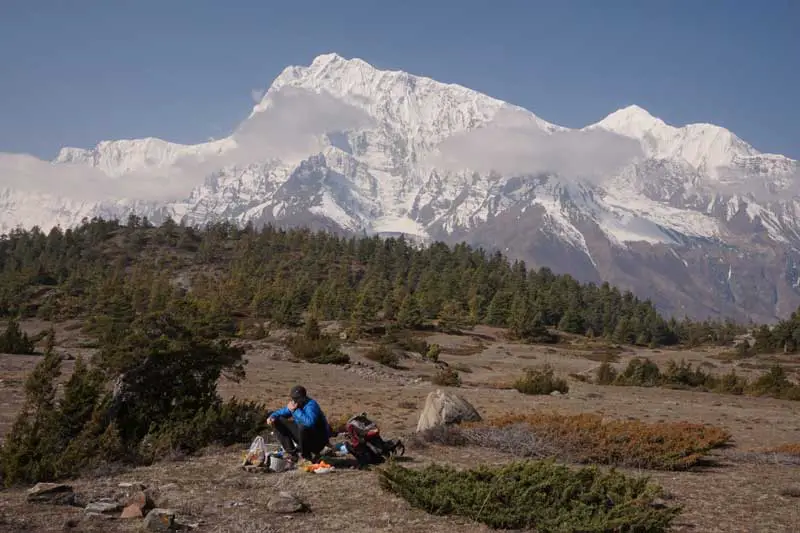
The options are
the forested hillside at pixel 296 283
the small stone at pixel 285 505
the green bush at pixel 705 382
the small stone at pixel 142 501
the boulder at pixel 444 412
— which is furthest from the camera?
the forested hillside at pixel 296 283

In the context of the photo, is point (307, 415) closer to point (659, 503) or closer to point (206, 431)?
point (206, 431)

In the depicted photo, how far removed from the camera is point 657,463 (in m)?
12.0

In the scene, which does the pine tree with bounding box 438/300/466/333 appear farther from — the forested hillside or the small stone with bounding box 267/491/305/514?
the small stone with bounding box 267/491/305/514

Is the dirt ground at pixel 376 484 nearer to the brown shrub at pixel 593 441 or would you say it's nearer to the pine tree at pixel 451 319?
the brown shrub at pixel 593 441

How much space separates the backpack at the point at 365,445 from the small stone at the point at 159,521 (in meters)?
4.22

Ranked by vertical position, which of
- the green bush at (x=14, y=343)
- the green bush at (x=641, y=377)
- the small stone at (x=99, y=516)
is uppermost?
the small stone at (x=99, y=516)

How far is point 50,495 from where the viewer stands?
830cm

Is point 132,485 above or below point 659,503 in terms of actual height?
below

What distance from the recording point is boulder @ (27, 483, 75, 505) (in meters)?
8.25

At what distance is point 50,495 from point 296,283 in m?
88.6

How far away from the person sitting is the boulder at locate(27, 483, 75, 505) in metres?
3.38

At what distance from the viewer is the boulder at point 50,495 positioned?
825 cm

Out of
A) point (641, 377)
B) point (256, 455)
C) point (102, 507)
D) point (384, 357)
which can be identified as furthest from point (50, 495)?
point (641, 377)

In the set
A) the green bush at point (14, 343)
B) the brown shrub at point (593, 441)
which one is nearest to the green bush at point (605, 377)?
the brown shrub at point (593, 441)
